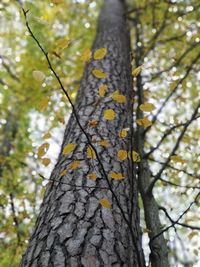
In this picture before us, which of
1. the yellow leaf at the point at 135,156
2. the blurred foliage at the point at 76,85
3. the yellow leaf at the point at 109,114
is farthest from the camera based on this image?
the blurred foliage at the point at 76,85

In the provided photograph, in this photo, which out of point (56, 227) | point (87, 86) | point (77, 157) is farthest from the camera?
point (87, 86)

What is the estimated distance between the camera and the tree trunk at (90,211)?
1480mm

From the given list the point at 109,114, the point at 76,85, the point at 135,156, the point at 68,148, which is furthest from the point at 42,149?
the point at 76,85

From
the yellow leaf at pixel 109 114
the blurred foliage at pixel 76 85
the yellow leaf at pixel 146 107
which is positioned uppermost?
the blurred foliage at pixel 76 85

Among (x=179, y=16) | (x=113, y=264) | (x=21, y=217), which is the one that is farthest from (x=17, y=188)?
(x=179, y=16)

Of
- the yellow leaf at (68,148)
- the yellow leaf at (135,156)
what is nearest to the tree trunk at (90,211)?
the yellow leaf at (135,156)

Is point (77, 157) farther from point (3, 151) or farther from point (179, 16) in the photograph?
point (3, 151)

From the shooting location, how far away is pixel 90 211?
1744 mm

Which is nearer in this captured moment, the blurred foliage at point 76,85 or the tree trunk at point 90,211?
the tree trunk at point 90,211

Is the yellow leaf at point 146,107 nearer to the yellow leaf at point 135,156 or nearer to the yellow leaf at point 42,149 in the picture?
the yellow leaf at point 135,156

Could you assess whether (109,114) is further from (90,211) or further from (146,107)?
(90,211)

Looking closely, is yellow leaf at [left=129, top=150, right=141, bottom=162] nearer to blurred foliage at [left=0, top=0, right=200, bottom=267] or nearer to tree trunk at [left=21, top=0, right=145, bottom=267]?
tree trunk at [left=21, top=0, right=145, bottom=267]

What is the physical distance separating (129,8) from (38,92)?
7.36ft

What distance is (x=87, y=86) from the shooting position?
3174 millimetres
